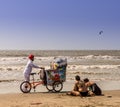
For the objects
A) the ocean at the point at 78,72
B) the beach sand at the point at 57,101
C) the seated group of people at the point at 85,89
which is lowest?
the beach sand at the point at 57,101

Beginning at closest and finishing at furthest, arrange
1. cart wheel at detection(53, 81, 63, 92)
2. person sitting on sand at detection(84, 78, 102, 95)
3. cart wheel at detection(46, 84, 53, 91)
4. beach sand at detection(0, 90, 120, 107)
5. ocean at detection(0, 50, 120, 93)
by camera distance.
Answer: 1. beach sand at detection(0, 90, 120, 107)
2. person sitting on sand at detection(84, 78, 102, 95)
3. cart wheel at detection(53, 81, 63, 92)
4. cart wheel at detection(46, 84, 53, 91)
5. ocean at detection(0, 50, 120, 93)

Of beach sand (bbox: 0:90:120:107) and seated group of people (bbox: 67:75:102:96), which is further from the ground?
seated group of people (bbox: 67:75:102:96)

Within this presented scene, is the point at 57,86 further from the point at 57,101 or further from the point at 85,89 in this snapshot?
the point at 57,101

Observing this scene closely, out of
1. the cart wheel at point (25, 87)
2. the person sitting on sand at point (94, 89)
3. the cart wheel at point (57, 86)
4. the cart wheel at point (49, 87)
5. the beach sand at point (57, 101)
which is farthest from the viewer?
the cart wheel at point (49, 87)

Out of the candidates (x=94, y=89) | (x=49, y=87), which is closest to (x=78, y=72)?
(x=49, y=87)

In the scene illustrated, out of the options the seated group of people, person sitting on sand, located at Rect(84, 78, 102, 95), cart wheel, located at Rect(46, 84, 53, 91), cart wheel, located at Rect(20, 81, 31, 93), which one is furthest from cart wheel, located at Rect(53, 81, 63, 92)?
person sitting on sand, located at Rect(84, 78, 102, 95)

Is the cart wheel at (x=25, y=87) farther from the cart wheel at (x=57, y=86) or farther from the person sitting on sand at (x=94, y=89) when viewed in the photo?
the person sitting on sand at (x=94, y=89)

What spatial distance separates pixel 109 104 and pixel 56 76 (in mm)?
4660

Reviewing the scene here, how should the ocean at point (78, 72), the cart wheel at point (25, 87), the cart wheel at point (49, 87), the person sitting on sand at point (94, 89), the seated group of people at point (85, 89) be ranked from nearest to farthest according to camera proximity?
1. the seated group of people at point (85, 89)
2. the person sitting on sand at point (94, 89)
3. the cart wheel at point (25, 87)
4. the cart wheel at point (49, 87)
5. the ocean at point (78, 72)

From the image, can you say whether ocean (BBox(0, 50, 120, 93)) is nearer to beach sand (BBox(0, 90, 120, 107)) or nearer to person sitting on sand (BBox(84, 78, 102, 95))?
person sitting on sand (BBox(84, 78, 102, 95))

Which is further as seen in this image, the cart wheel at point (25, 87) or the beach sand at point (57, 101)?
the cart wheel at point (25, 87)

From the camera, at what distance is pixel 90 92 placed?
1641cm

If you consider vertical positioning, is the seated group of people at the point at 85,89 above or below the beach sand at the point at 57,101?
above

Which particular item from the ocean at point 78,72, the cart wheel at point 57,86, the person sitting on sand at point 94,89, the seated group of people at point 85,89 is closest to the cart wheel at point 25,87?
the cart wheel at point 57,86
